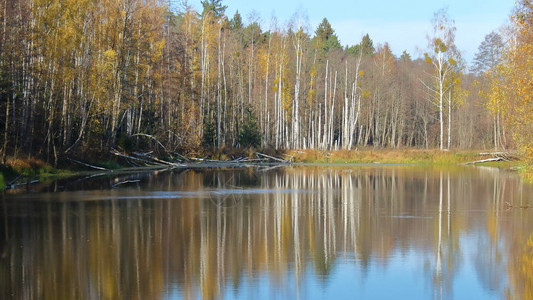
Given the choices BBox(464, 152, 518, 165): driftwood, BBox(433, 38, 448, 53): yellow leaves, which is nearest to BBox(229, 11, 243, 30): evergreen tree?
BBox(433, 38, 448, 53): yellow leaves

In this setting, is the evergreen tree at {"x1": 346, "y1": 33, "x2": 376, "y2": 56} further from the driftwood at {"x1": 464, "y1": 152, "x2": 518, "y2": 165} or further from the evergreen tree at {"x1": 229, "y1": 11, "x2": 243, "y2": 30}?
the driftwood at {"x1": 464, "y1": 152, "x2": 518, "y2": 165}

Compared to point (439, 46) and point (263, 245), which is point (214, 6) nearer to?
point (439, 46)

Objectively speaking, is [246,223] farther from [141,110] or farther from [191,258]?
[141,110]

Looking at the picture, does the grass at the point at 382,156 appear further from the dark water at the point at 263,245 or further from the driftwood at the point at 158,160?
the dark water at the point at 263,245

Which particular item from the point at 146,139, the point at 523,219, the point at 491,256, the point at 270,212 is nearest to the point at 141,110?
the point at 146,139

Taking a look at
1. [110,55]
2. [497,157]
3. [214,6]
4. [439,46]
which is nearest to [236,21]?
[214,6]

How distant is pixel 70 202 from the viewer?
21.4 meters

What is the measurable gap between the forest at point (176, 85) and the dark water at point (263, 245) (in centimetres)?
477

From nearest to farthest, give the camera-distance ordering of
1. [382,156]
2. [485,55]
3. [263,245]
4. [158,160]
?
[263,245]
[158,160]
[382,156]
[485,55]

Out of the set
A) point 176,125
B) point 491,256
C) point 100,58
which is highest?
point 100,58

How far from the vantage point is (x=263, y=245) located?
46.2 feet

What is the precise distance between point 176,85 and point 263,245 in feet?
122

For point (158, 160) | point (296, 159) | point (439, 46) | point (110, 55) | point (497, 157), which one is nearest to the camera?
point (110, 55)

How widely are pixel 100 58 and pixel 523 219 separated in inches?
1058
